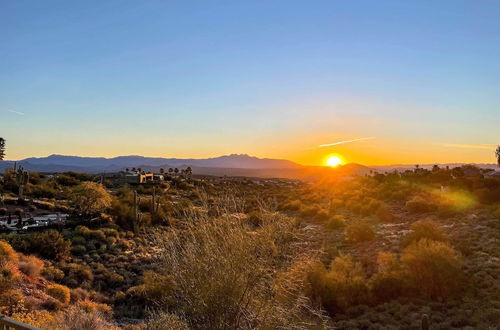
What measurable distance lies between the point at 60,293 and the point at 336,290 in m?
11.5

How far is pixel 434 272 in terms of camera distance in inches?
677

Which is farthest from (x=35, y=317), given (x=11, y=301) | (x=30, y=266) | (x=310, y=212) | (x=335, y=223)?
(x=310, y=212)

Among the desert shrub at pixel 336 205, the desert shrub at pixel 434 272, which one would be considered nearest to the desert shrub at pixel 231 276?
the desert shrub at pixel 434 272

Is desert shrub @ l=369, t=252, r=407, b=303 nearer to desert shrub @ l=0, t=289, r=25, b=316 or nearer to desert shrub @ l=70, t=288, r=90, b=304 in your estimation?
desert shrub @ l=70, t=288, r=90, b=304

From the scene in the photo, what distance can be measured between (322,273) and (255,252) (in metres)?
10.5

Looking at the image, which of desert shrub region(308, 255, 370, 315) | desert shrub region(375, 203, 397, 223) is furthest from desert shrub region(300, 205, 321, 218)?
desert shrub region(308, 255, 370, 315)

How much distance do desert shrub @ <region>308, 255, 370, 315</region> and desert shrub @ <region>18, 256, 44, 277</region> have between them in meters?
12.3

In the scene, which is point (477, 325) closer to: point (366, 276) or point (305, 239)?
point (366, 276)

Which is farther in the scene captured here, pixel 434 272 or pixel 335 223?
pixel 335 223

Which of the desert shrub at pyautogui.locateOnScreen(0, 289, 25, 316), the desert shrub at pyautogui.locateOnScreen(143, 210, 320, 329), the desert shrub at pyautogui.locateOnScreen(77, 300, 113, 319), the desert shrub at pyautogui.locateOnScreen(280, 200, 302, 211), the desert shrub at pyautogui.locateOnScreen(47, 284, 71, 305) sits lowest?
the desert shrub at pyautogui.locateOnScreen(77, 300, 113, 319)

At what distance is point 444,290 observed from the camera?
16859 millimetres

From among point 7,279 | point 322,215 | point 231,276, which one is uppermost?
point 231,276

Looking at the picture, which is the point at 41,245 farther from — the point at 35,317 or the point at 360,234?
the point at 360,234

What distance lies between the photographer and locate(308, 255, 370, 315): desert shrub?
55.5ft
